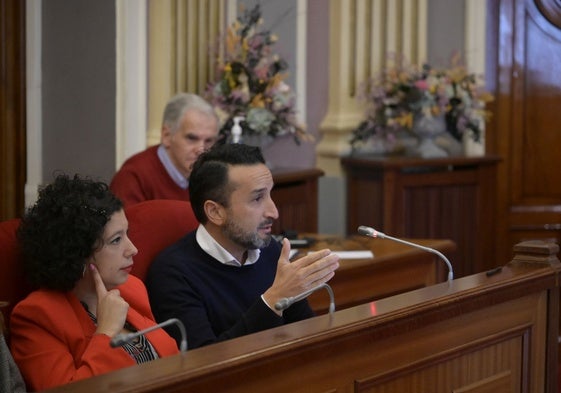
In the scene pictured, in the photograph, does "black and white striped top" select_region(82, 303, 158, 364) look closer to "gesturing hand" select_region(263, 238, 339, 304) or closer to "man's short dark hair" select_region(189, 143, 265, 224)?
"gesturing hand" select_region(263, 238, 339, 304)

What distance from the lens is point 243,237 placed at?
271cm

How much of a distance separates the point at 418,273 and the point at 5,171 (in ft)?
6.40

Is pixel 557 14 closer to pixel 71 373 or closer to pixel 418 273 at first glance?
pixel 418 273

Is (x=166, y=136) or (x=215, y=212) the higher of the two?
(x=166, y=136)

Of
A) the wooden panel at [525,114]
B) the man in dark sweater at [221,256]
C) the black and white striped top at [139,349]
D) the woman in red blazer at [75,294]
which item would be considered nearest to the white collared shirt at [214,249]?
the man in dark sweater at [221,256]

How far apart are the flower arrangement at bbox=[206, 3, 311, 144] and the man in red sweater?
69 cm

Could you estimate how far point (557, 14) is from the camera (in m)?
6.02

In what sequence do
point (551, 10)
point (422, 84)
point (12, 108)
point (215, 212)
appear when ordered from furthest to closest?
1. point (551, 10)
2. point (422, 84)
3. point (12, 108)
4. point (215, 212)

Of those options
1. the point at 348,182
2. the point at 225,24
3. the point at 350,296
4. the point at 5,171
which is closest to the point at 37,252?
the point at 350,296

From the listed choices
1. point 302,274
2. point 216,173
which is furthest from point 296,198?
point 302,274

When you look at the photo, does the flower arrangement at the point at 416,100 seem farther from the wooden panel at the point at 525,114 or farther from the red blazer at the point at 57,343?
the red blazer at the point at 57,343

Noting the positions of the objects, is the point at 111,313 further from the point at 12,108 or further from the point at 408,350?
the point at 12,108

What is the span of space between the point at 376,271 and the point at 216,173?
1037 millimetres

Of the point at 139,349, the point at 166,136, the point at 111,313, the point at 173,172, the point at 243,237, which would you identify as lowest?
the point at 139,349
